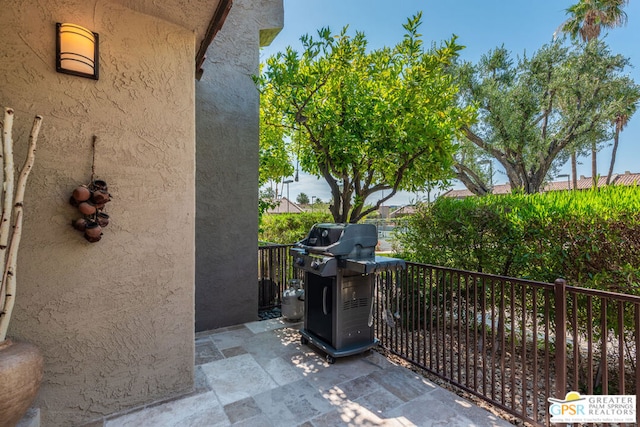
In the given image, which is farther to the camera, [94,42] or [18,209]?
[94,42]

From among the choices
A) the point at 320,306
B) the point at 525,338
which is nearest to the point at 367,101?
the point at 320,306

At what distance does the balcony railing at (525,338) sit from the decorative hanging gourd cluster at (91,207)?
2923mm

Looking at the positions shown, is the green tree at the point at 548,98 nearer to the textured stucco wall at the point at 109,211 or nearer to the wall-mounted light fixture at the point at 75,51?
the textured stucco wall at the point at 109,211

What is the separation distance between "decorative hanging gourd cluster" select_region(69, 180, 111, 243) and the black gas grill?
1966 millimetres

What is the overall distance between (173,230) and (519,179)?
12800 millimetres

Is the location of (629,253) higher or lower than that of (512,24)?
lower

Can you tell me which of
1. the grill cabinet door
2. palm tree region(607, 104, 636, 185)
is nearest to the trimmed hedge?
the grill cabinet door

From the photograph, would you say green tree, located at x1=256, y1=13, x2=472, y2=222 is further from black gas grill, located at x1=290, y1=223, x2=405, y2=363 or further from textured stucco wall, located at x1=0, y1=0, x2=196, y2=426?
textured stucco wall, located at x1=0, y1=0, x2=196, y2=426

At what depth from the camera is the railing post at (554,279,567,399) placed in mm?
2137

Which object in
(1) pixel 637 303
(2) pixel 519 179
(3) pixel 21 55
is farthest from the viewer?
(2) pixel 519 179

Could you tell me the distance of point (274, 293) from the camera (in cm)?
541

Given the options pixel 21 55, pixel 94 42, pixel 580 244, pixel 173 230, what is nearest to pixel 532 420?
pixel 580 244

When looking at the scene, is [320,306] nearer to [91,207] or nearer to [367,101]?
[91,207]

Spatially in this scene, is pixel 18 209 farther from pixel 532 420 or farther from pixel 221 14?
pixel 532 420
